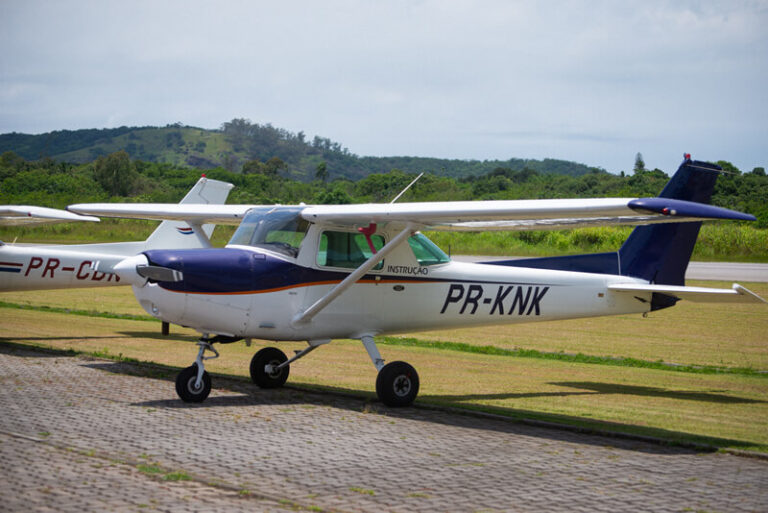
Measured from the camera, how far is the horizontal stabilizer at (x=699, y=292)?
9836 mm

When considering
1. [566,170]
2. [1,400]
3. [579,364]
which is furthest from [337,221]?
[566,170]

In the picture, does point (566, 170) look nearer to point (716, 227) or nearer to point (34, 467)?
point (716, 227)

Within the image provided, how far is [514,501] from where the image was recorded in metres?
5.80

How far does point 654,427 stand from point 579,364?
536cm

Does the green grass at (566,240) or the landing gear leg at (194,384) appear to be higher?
the green grass at (566,240)

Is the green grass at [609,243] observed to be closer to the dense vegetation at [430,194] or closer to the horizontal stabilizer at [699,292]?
the dense vegetation at [430,194]

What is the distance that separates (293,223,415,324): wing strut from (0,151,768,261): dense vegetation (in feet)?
72.1

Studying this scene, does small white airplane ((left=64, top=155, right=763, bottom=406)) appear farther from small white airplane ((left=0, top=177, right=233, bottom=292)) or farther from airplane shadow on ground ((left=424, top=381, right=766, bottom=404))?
small white airplane ((left=0, top=177, right=233, bottom=292))

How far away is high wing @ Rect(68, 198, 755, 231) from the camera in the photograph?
7371 mm

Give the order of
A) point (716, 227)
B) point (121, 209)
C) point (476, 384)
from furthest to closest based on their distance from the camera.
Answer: point (716, 227)
point (121, 209)
point (476, 384)

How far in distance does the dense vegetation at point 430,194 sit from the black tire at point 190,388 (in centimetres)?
2251

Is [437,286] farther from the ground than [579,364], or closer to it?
farther from the ground

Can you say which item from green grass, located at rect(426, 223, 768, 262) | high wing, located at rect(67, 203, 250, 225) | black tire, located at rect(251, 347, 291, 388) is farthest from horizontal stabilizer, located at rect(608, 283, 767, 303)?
green grass, located at rect(426, 223, 768, 262)

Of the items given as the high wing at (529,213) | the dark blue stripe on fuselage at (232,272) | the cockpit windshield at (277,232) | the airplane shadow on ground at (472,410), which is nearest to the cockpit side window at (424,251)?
the high wing at (529,213)
